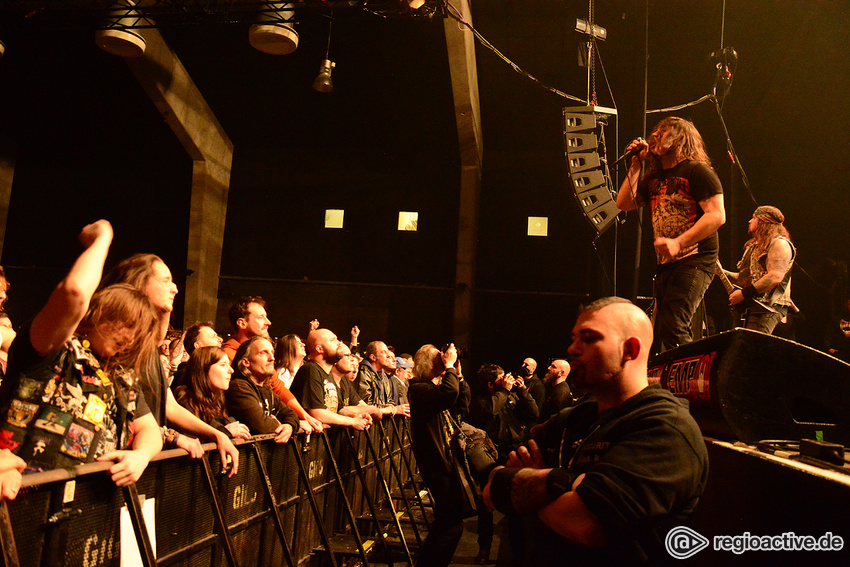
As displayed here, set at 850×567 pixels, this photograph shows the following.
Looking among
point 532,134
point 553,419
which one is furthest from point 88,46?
point 553,419

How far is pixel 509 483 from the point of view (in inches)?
70.5

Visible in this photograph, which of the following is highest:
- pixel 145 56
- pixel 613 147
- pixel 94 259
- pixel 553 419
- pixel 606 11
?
pixel 606 11

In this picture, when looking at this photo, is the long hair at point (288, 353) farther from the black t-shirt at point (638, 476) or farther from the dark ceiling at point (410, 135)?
the dark ceiling at point (410, 135)

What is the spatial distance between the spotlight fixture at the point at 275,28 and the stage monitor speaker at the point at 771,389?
8209 mm

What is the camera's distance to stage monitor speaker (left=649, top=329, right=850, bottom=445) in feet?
7.55

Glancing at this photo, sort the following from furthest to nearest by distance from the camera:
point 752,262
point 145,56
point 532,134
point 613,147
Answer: point 532,134, point 613,147, point 145,56, point 752,262

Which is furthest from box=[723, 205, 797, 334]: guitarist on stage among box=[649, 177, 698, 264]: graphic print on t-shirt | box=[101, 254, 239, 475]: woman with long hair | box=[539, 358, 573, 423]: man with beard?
box=[101, 254, 239, 475]: woman with long hair

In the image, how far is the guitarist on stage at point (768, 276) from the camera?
4.30 meters

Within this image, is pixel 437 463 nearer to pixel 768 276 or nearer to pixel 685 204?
pixel 685 204

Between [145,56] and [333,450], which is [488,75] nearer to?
[145,56]

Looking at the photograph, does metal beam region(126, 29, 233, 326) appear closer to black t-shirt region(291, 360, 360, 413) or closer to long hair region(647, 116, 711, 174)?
black t-shirt region(291, 360, 360, 413)

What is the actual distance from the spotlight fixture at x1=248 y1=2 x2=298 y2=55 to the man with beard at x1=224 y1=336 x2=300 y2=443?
20.0ft

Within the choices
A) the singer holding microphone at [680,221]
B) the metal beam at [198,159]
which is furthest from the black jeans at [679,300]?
the metal beam at [198,159]

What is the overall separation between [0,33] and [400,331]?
28.2ft
